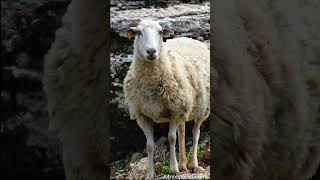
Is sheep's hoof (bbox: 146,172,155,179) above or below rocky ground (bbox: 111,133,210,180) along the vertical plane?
below

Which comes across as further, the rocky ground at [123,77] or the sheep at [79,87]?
the rocky ground at [123,77]

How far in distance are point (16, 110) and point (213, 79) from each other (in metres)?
0.99

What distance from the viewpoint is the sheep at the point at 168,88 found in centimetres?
303

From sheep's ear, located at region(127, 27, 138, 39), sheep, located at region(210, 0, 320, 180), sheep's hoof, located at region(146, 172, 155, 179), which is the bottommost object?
sheep's hoof, located at region(146, 172, 155, 179)

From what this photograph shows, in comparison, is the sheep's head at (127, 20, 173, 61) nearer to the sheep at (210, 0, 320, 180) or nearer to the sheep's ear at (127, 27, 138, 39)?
the sheep's ear at (127, 27, 138, 39)

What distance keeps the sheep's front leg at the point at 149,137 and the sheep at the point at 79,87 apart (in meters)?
0.23

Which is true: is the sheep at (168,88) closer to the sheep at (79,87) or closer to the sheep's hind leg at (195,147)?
the sheep's hind leg at (195,147)

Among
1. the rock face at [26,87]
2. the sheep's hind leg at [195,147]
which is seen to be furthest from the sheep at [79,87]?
the sheep's hind leg at [195,147]

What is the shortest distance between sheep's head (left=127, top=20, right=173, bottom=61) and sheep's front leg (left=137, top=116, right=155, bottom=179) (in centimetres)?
33

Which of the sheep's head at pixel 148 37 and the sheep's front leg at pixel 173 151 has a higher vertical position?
the sheep's head at pixel 148 37

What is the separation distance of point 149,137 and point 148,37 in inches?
20.7

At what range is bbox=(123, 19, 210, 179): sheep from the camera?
3.03m

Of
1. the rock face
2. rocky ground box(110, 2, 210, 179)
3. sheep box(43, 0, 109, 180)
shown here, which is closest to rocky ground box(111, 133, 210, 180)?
rocky ground box(110, 2, 210, 179)

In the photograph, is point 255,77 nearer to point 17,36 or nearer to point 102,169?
point 102,169
